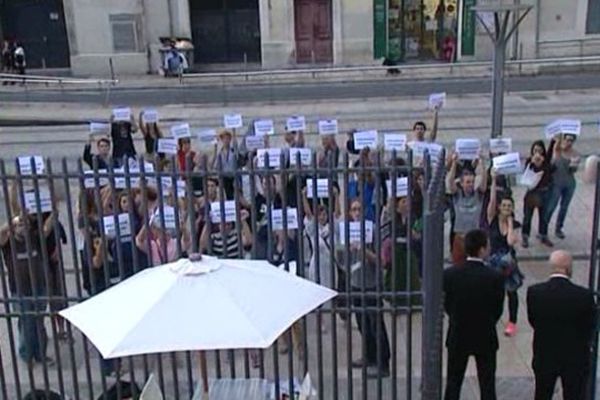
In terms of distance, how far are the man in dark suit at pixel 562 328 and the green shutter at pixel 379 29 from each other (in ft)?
88.3

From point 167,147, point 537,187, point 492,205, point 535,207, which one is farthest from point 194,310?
point 535,207

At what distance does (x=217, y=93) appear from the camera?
88.7 feet

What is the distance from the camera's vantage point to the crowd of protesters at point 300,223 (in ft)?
21.4

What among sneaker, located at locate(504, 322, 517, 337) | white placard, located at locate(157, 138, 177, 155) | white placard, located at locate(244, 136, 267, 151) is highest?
white placard, located at locate(157, 138, 177, 155)

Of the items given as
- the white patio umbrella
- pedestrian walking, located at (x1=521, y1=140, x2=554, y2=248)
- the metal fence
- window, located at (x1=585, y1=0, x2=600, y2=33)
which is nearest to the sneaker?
the metal fence

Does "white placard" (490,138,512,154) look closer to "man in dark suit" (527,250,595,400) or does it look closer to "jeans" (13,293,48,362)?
"man in dark suit" (527,250,595,400)

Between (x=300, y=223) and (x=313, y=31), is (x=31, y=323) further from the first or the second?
(x=313, y=31)

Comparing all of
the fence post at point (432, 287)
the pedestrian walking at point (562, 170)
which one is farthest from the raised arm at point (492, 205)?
the fence post at point (432, 287)

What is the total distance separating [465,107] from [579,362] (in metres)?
16.8

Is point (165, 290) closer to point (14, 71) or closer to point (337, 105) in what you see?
point (337, 105)

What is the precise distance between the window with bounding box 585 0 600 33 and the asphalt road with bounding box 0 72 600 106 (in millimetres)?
3509

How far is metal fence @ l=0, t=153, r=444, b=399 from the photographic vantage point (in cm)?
634

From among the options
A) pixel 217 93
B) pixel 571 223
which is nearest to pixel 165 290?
pixel 571 223

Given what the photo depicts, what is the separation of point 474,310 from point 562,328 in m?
0.69
